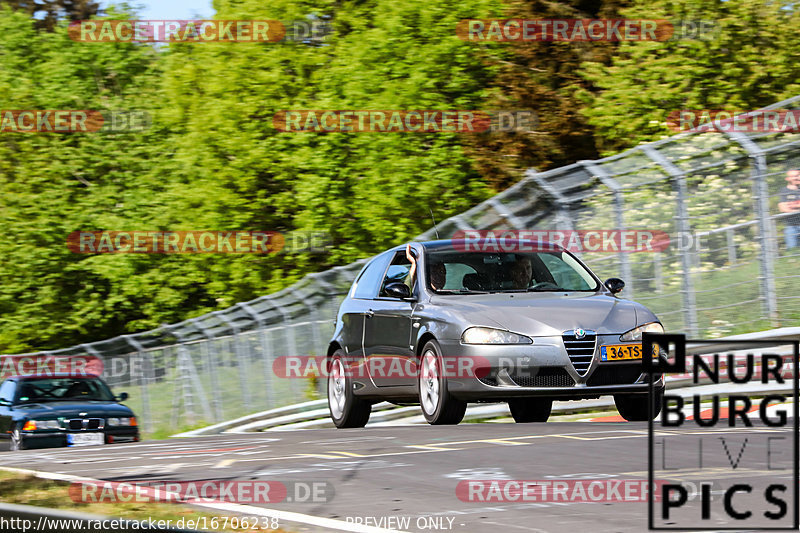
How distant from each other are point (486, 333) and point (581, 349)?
0.85m

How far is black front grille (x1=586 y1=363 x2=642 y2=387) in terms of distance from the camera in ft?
38.9

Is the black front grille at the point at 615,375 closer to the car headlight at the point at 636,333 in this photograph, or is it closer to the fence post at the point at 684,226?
the car headlight at the point at 636,333

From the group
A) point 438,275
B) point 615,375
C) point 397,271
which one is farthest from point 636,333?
point 397,271

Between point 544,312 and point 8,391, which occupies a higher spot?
point 544,312

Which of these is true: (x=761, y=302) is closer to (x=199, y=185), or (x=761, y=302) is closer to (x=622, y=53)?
(x=622, y=53)

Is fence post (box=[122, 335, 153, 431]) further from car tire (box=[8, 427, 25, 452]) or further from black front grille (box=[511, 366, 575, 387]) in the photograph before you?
black front grille (box=[511, 366, 575, 387])

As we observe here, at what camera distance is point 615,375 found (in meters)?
11.9

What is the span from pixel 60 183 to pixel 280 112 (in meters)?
12.6

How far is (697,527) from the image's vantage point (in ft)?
21.5

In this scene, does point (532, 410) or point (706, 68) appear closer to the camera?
point (532, 410)

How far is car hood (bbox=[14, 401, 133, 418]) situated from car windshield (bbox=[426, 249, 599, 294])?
721 cm

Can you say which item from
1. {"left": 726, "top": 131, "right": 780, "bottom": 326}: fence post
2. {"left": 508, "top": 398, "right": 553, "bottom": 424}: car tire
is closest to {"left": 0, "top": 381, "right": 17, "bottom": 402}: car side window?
{"left": 508, "top": 398, "right": 553, "bottom": 424}: car tire

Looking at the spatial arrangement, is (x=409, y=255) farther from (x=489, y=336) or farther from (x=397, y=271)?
(x=489, y=336)

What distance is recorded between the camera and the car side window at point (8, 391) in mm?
19172
